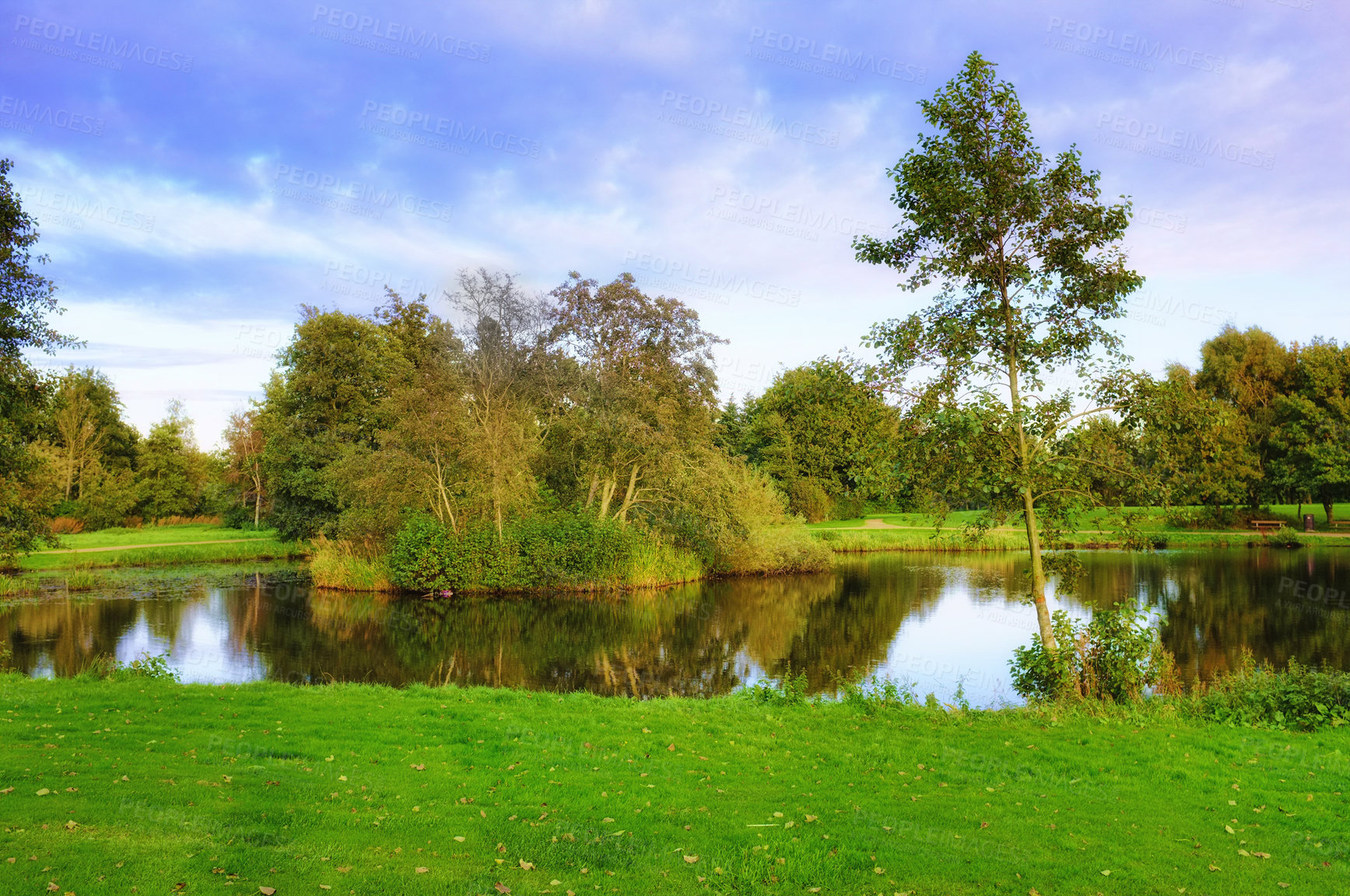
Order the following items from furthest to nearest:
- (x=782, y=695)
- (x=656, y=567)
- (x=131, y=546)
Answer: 1. (x=131, y=546)
2. (x=656, y=567)
3. (x=782, y=695)

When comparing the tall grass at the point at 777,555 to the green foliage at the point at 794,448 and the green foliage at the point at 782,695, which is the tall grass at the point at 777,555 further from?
the green foliage at the point at 782,695

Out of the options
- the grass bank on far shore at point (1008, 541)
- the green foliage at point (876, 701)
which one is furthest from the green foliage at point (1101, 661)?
the grass bank on far shore at point (1008, 541)

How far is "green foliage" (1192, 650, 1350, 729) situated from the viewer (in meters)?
9.66

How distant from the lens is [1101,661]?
439 inches

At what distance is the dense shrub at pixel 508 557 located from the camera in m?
28.0

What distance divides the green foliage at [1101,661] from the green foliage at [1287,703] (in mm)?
723

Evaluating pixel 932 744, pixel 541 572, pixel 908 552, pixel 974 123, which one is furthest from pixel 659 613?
pixel 908 552

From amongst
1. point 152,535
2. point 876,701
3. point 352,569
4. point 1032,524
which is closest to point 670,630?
point 876,701

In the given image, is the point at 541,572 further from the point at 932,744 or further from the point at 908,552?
the point at 908,552

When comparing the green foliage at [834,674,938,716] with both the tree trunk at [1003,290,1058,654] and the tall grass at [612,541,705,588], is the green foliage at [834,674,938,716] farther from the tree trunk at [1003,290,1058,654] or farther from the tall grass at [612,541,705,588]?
the tall grass at [612,541,705,588]

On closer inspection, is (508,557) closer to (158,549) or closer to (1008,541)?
(158,549)

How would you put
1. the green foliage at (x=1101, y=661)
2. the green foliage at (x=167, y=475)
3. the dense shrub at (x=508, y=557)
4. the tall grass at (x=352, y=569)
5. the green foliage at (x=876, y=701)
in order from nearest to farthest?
the green foliage at (x=1101, y=661) → the green foliage at (x=876, y=701) → the dense shrub at (x=508, y=557) → the tall grass at (x=352, y=569) → the green foliage at (x=167, y=475)

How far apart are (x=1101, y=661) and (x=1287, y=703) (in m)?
2.13

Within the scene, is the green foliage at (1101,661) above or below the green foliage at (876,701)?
above
